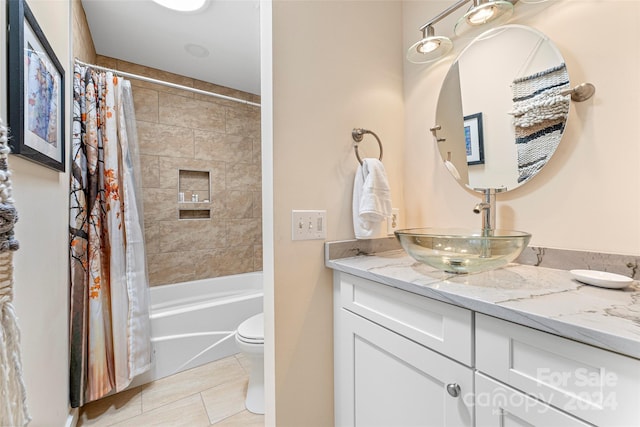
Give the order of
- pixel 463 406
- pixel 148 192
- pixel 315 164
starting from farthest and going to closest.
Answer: pixel 148 192
pixel 315 164
pixel 463 406

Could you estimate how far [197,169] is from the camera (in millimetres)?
2549

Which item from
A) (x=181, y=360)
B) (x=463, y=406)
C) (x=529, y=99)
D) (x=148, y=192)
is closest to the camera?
(x=463, y=406)

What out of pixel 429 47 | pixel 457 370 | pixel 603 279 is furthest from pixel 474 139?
pixel 457 370

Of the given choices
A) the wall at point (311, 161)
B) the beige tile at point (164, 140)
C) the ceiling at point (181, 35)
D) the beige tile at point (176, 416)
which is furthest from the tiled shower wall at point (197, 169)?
the wall at point (311, 161)

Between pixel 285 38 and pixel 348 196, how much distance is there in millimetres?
667

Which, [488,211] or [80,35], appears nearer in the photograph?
[488,211]

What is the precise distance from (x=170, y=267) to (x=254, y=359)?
1.39 meters

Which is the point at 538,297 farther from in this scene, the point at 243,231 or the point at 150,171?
the point at 150,171

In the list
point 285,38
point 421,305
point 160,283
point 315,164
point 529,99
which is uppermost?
point 285,38

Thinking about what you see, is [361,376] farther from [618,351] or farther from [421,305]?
[618,351]

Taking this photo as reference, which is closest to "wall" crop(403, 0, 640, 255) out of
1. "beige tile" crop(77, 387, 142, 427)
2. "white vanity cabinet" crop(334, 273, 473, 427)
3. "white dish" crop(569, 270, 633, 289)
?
"white dish" crop(569, 270, 633, 289)

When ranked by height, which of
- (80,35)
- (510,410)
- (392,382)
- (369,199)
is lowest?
(392,382)

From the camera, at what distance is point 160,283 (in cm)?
238

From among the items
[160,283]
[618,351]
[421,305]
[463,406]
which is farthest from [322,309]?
[160,283]
